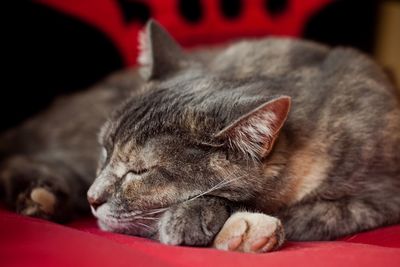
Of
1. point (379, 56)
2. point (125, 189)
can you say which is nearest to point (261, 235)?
point (125, 189)

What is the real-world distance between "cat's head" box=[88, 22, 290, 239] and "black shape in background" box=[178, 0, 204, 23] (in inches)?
38.4

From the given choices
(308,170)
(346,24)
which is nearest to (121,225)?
(308,170)

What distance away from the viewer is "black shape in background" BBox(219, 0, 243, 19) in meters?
2.27

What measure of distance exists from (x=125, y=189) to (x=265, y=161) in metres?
0.32

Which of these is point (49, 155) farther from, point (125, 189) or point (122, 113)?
point (125, 189)

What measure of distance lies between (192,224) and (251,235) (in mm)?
129

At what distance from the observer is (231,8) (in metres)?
2.27

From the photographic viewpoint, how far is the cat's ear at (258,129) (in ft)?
3.89

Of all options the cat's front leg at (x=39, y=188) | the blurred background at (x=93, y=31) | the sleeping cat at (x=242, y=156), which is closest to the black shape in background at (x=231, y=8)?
the blurred background at (x=93, y=31)

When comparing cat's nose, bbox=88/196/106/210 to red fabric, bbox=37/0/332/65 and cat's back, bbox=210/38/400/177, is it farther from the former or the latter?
red fabric, bbox=37/0/332/65

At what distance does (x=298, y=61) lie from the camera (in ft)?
5.31

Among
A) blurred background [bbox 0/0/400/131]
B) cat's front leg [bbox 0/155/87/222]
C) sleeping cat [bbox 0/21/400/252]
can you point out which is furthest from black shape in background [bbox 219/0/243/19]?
cat's front leg [bbox 0/155/87/222]

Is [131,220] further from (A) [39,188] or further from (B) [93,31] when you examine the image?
(B) [93,31]

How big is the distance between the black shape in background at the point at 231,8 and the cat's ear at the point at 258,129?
1.11 meters
